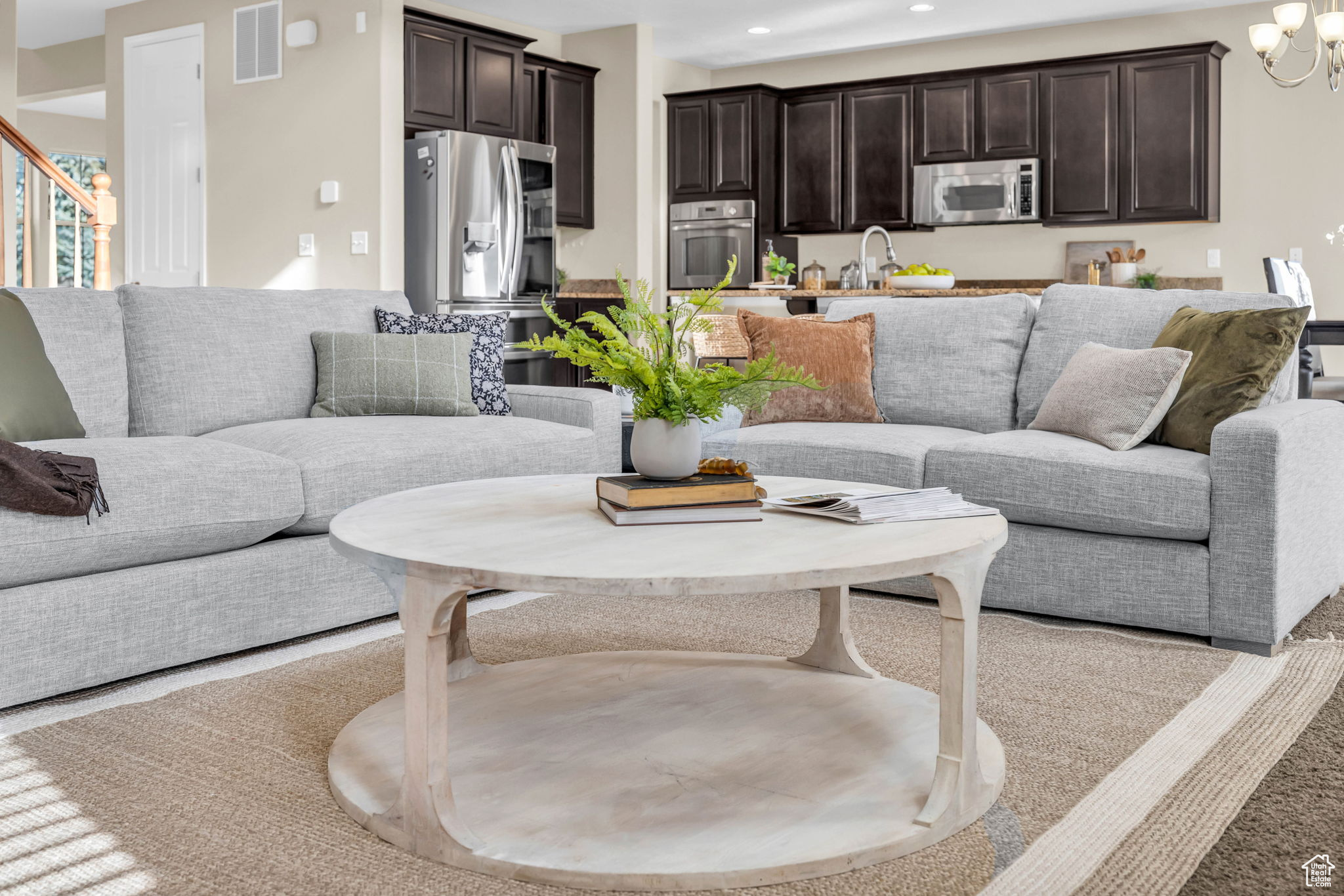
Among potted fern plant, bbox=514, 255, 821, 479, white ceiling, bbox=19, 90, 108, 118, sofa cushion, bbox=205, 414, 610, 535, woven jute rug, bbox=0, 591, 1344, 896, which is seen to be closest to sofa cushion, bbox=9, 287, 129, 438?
sofa cushion, bbox=205, 414, 610, 535

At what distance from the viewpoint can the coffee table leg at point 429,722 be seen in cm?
161

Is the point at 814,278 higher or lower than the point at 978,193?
lower

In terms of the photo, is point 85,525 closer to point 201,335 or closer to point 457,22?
point 201,335

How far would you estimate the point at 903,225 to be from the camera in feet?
26.3

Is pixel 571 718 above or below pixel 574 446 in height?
below

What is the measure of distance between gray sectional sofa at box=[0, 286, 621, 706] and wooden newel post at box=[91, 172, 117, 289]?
6.15 feet

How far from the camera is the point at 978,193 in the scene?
7.63m

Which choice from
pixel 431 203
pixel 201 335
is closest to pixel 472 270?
pixel 431 203

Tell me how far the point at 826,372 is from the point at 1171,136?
440 cm

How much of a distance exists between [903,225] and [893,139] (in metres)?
0.59

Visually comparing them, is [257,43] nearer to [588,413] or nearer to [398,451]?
[588,413]

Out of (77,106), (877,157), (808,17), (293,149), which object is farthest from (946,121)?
(77,106)

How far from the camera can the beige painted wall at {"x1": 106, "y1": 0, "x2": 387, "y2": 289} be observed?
6.16 meters

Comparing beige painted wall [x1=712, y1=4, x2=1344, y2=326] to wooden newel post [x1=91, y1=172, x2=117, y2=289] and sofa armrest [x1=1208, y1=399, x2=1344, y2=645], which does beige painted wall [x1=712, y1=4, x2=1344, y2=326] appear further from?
wooden newel post [x1=91, y1=172, x2=117, y2=289]
